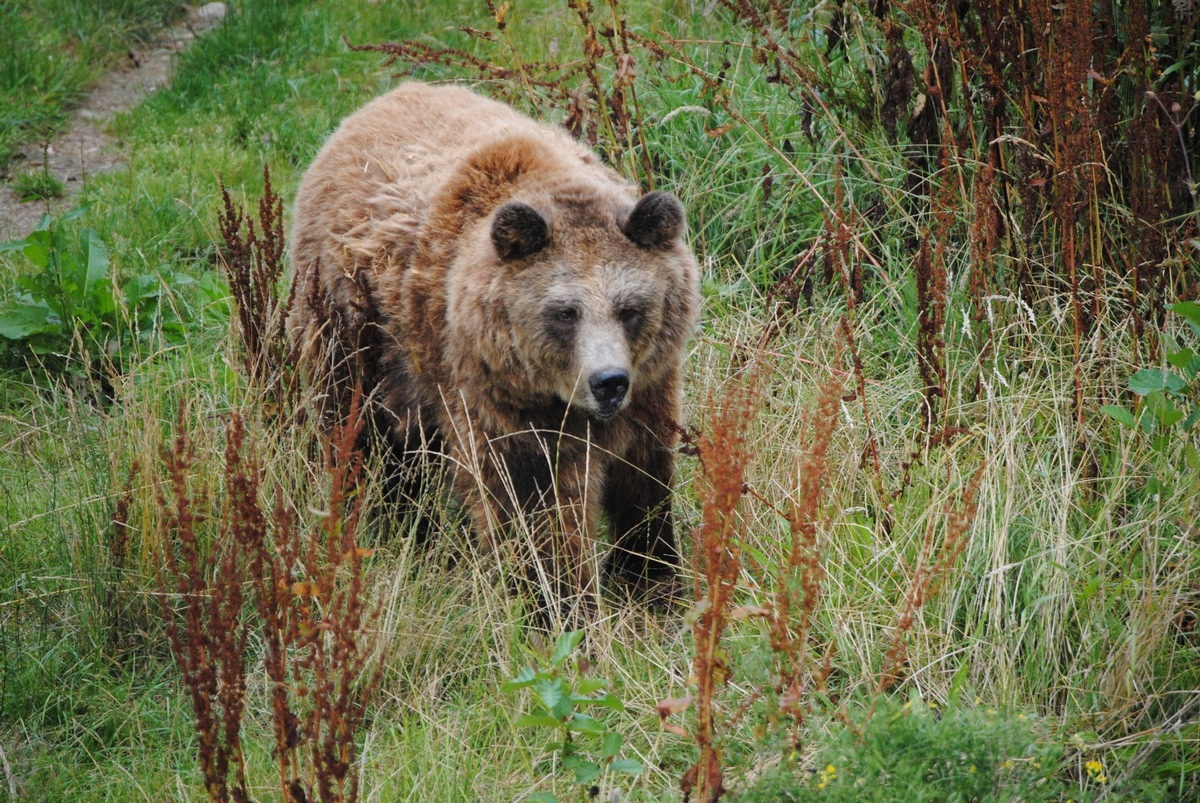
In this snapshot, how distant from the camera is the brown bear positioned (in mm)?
4438

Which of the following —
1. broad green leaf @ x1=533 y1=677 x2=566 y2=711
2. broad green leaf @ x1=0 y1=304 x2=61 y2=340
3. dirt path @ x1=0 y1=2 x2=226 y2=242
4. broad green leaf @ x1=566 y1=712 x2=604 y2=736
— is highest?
dirt path @ x1=0 y1=2 x2=226 y2=242

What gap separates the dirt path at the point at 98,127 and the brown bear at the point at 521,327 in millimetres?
3017

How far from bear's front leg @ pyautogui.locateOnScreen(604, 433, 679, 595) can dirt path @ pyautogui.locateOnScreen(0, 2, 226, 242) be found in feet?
13.8

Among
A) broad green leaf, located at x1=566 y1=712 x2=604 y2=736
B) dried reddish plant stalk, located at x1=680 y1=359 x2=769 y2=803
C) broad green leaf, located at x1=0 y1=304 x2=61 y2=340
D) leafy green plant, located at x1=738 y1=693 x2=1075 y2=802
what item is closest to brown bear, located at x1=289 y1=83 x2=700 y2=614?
broad green leaf, located at x1=566 y1=712 x2=604 y2=736

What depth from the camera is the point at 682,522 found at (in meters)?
5.09

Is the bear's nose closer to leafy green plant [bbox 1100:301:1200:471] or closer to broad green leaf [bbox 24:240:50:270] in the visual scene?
leafy green plant [bbox 1100:301:1200:471]

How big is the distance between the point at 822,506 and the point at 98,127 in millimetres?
6381

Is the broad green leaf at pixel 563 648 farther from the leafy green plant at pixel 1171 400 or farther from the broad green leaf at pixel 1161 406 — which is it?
the broad green leaf at pixel 1161 406

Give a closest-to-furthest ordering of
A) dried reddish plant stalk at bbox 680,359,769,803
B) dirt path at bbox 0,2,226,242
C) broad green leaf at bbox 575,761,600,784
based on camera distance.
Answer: dried reddish plant stalk at bbox 680,359,769,803 < broad green leaf at bbox 575,761,600,784 < dirt path at bbox 0,2,226,242

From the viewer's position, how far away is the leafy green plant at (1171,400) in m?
3.66

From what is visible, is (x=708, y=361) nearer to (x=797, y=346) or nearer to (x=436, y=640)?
(x=797, y=346)

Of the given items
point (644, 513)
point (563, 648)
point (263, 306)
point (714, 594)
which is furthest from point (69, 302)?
point (714, 594)

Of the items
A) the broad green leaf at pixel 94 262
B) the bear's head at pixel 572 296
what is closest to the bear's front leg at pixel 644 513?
the bear's head at pixel 572 296

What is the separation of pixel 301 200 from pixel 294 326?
2.06 ft
